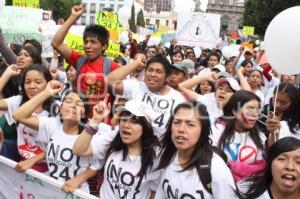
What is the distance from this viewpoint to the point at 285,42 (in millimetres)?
3623

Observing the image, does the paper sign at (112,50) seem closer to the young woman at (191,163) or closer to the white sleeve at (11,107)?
the white sleeve at (11,107)

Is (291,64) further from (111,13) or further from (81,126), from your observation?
(111,13)

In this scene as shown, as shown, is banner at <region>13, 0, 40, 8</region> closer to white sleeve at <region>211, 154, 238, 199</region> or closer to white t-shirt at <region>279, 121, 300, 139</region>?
white t-shirt at <region>279, 121, 300, 139</region>

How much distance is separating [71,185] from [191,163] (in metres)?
0.89

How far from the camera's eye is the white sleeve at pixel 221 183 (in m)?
2.75

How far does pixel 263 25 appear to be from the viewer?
113 feet

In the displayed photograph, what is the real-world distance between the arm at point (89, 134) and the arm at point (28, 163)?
470 millimetres

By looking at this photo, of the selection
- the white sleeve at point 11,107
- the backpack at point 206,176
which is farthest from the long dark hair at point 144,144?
the white sleeve at point 11,107

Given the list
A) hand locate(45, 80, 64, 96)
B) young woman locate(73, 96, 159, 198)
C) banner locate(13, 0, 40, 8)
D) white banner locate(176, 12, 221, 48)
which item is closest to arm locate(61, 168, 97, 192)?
young woman locate(73, 96, 159, 198)

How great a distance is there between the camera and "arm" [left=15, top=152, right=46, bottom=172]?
3.50 m

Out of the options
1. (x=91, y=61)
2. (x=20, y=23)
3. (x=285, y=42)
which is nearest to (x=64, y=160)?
(x=91, y=61)

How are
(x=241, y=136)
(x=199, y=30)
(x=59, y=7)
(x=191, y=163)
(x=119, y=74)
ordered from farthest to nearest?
1. (x=59, y=7)
2. (x=199, y=30)
3. (x=119, y=74)
4. (x=241, y=136)
5. (x=191, y=163)

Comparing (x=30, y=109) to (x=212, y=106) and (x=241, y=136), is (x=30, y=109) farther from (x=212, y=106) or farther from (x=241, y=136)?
(x=212, y=106)

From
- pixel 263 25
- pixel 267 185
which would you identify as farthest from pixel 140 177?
pixel 263 25
